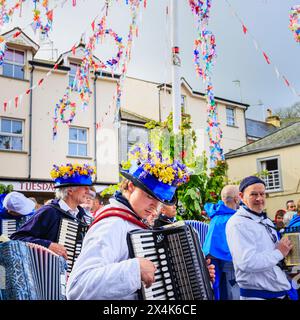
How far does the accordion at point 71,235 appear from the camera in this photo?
3.03 meters

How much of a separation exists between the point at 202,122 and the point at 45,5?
21.6ft

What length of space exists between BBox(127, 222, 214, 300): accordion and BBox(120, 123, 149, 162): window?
360 inches

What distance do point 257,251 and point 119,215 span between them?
1236mm

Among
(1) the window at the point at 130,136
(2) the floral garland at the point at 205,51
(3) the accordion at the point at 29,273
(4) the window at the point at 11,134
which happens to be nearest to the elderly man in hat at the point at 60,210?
(3) the accordion at the point at 29,273

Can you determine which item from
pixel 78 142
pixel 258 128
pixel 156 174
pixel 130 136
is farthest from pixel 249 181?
pixel 258 128

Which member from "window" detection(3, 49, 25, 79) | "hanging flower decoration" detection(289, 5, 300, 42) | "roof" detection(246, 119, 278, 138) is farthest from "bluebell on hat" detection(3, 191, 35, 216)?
"roof" detection(246, 119, 278, 138)

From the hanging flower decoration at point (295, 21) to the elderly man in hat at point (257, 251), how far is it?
9.73 ft

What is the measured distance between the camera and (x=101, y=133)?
1234 centimetres

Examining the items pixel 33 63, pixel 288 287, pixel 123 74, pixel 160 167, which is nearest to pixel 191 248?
pixel 160 167

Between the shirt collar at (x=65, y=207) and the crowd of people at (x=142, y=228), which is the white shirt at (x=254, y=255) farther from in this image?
the shirt collar at (x=65, y=207)

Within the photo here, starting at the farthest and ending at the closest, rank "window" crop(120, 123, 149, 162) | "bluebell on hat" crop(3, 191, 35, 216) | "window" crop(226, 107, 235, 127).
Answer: "window" crop(226, 107, 235, 127), "window" crop(120, 123, 149, 162), "bluebell on hat" crop(3, 191, 35, 216)

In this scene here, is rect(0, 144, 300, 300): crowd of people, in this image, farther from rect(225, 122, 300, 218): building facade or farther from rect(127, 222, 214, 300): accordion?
rect(225, 122, 300, 218): building facade

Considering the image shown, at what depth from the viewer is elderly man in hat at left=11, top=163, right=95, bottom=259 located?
118 inches
